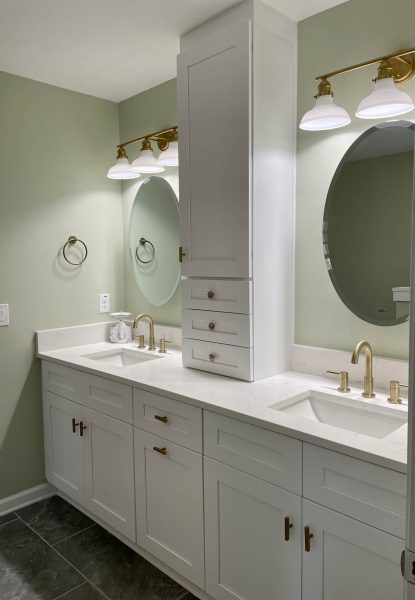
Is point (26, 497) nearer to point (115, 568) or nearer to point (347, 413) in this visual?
point (115, 568)

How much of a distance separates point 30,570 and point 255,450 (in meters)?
1.31

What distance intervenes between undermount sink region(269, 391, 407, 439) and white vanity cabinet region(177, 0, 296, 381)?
0.25 m

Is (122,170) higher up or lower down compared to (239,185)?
higher up

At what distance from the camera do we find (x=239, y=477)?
5.44ft

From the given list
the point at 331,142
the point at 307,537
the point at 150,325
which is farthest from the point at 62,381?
the point at 331,142

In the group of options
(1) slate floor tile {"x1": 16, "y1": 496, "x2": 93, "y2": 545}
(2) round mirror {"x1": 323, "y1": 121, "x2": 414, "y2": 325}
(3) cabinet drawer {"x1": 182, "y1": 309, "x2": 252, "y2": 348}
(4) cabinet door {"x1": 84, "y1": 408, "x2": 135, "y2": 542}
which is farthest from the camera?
(1) slate floor tile {"x1": 16, "y1": 496, "x2": 93, "y2": 545}

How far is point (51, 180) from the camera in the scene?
9.07 ft

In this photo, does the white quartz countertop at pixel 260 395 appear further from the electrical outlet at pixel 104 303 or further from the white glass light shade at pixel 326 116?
the white glass light shade at pixel 326 116

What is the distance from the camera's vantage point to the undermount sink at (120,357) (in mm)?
2703

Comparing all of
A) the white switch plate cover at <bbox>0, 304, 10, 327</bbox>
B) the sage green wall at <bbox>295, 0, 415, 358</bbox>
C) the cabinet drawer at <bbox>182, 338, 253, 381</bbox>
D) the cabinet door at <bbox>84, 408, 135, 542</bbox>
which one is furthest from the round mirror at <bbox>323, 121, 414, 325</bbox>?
the white switch plate cover at <bbox>0, 304, 10, 327</bbox>

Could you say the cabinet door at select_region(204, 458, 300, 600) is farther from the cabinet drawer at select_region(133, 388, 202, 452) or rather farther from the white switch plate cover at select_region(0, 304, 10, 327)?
the white switch plate cover at select_region(0, 304, 10, 327)

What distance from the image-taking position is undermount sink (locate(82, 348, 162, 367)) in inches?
106

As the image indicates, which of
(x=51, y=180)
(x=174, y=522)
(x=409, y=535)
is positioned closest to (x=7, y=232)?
(x=51, y=180)

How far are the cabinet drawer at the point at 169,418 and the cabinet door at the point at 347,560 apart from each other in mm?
506
